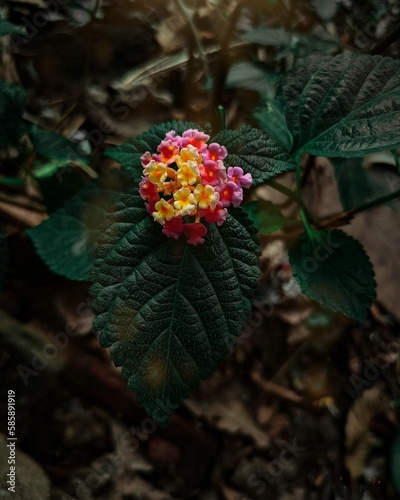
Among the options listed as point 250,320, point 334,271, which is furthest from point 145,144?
point 250,320

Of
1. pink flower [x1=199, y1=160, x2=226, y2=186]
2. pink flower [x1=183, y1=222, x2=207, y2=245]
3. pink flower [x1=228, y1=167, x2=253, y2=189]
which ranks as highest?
pink flower [x1=199, y1=160, x2=226, y2=186]

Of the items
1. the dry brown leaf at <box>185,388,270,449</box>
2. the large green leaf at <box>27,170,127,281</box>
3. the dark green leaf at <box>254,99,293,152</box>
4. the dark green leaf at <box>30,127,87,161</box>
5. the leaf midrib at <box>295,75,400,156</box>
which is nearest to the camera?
the leaf midrib at <box>295,75,400,156</box>

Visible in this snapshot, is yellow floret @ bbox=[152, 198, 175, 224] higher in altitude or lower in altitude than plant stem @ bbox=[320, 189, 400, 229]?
higher

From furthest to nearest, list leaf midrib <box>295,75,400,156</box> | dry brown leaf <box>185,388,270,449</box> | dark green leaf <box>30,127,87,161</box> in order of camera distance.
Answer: dry brown leaf <box>185,388,270,449</box>, dark green leaf <box>30,127,87,161</box>, leaf midrib <box>295,75,400,156</box>

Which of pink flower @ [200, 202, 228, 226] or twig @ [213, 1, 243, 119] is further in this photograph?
twig @ [213, 1, 243, 119]

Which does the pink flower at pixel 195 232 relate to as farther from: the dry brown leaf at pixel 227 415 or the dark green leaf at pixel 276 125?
the dry brown leaf at pixel 227 415

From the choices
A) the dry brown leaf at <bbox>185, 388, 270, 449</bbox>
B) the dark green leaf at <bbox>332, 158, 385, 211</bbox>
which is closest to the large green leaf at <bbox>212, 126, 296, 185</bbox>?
the dark green leaf at <bbox>332, 158, 385, 211</bbox>

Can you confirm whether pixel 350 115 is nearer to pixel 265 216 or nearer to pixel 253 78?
pixel 265 216

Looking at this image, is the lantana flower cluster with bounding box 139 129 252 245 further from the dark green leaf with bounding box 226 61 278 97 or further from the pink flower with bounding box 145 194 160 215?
the dark green leaf with bounding box 226 61 278 97

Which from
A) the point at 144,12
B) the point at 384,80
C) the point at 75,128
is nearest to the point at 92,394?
the point at 75,128
